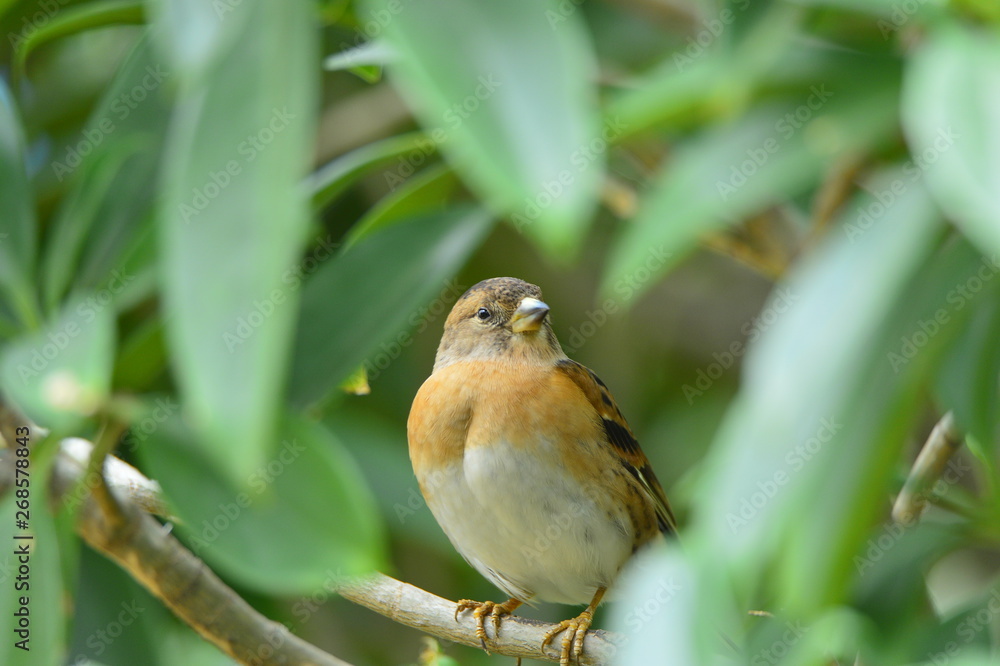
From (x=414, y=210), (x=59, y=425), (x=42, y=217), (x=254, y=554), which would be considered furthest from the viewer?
(x=42, y=217)

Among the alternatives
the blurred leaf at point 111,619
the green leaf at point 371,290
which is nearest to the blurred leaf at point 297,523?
the green leaf at point 371,290

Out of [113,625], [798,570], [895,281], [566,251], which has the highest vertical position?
[566,251]

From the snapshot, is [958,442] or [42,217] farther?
[42,217]

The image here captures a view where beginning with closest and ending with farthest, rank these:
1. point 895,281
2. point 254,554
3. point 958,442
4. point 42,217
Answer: point 895,281 → point 254,554 → point 958,442 → point 42,217

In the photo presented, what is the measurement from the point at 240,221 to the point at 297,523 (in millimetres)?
451

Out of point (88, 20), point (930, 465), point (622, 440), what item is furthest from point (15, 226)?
point (930, 465)

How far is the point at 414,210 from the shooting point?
6.09 feet

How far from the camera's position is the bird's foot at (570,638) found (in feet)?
7.23

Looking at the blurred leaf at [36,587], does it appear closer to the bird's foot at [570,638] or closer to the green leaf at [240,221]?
the green leaf at [240,221]

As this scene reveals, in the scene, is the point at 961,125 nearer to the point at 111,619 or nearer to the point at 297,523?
the point at 297,523

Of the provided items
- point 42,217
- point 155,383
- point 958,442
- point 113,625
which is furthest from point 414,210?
point 42,217

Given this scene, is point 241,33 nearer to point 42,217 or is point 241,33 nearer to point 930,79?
point 930,79

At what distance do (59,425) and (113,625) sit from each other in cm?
118

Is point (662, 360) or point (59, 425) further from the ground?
point (59, 425)
